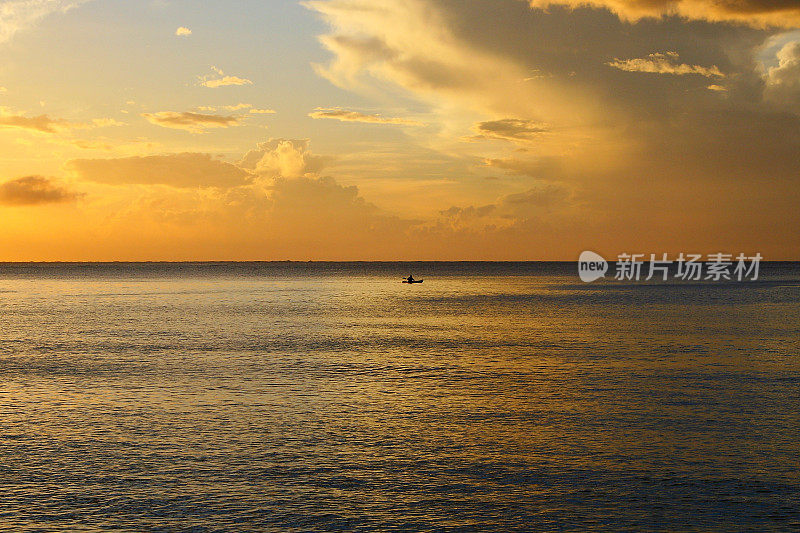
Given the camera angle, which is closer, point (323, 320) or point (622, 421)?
point (622, 421)

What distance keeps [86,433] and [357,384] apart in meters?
12.7

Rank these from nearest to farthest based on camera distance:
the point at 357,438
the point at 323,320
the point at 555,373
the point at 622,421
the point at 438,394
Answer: the point at 357,438 < the point at 622,421 < the point at 438,394 < the point at 555,373 < the point at 323,320

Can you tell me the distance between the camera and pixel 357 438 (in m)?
24.0

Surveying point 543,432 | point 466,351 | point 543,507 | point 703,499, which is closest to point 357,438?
point 543,432

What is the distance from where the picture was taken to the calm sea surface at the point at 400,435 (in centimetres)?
1722

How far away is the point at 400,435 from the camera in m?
24.3

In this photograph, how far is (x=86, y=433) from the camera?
2445 centimetres

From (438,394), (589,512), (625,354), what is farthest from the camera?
(625,354)

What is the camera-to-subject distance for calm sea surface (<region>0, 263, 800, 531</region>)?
1722 centimetres

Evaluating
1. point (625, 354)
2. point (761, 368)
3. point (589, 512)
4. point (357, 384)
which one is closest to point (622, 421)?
point (589, 512)

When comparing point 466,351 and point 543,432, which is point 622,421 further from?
point 466,351

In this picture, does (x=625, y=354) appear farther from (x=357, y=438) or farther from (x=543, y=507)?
(x=543, y=507)

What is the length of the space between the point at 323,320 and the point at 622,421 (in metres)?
50.1

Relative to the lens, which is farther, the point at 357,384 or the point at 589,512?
the point at 357,384
